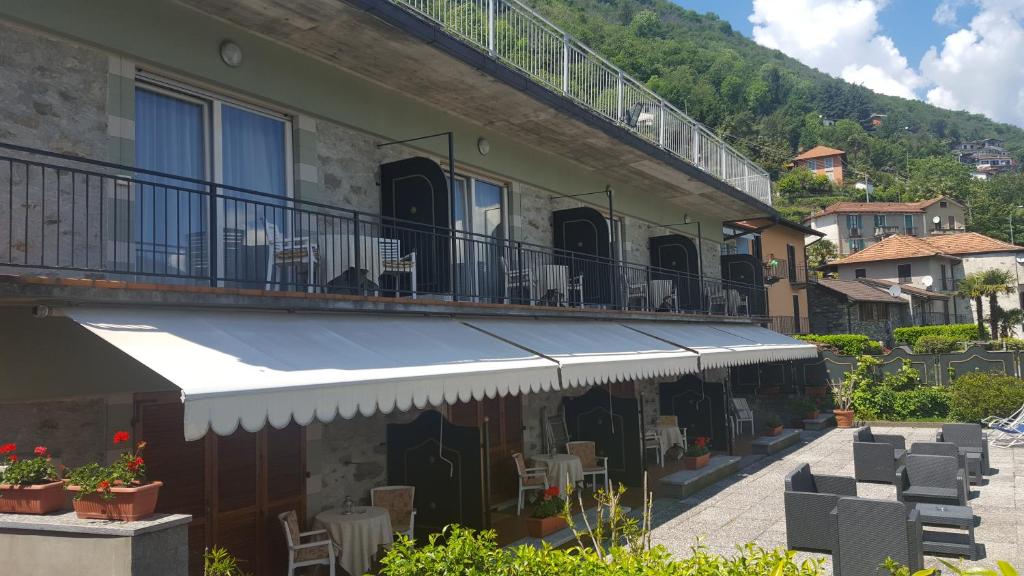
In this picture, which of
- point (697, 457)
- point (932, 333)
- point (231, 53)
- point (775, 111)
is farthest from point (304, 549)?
point (775, 111)

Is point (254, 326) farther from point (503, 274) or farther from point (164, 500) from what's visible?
point (503, 274)

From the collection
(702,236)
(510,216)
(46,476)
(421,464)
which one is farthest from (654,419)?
(46,476)

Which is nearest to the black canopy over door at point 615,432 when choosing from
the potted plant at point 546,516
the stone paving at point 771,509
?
the stone paving at point 771,509

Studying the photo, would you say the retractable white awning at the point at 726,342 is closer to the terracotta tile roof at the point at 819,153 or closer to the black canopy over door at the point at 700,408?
the black canopy over door at the point at 700,408

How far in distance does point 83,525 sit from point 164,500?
2.84 metres

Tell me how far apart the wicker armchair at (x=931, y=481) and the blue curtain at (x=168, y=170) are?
30.8 feet

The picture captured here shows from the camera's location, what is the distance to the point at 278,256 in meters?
8.45

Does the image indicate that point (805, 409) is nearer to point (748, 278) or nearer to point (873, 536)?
point (748, 278)

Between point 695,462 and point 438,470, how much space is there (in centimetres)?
697

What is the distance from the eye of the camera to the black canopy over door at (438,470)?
9.09 m

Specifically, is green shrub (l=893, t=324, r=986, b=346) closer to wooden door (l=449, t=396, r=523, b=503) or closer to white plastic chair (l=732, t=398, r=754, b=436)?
white plastic chair (l=732, t=398, r=754, b=436)

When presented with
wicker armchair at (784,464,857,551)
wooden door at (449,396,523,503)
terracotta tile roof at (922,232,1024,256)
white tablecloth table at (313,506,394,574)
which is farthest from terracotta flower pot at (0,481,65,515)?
terracotta tile roof at (922,232,1024,256)

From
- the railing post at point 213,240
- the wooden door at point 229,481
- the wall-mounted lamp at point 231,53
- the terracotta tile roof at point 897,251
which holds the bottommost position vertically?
the wooden door at point 229,481

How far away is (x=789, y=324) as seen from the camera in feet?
117
